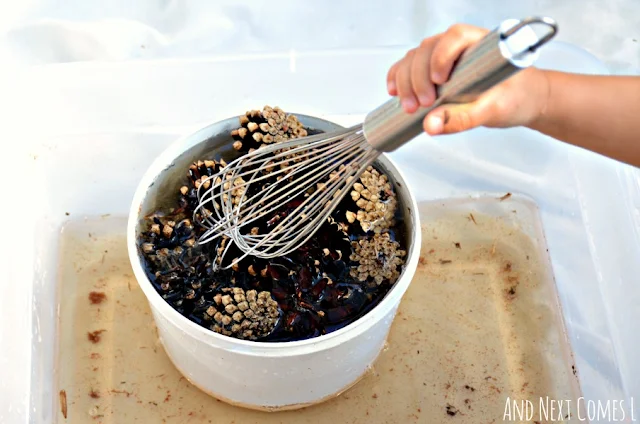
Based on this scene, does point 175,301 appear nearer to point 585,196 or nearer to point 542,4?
point 585,196

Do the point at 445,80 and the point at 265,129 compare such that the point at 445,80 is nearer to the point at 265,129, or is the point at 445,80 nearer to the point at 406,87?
the point at 406,87

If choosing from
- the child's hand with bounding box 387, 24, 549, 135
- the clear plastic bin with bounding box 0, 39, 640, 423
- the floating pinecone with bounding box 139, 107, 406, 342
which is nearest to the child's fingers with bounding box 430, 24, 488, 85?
the child's hand with bounding box 387, 24, 549, 135

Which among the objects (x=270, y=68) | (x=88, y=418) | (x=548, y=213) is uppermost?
(x=270, y=68)

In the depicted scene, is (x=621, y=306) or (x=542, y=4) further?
(x=542, y=4)

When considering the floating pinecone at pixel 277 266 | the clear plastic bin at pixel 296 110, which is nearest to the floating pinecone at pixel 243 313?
the floating pinecone at pixel 277 266

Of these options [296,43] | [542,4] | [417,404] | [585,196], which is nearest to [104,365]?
[417,404]

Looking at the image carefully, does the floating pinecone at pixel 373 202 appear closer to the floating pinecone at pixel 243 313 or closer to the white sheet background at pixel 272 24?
the floating pinecone at pixel 243 313

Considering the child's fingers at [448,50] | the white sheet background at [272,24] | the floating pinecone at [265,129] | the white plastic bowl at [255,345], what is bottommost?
the white plastic bowl at [255,345]
